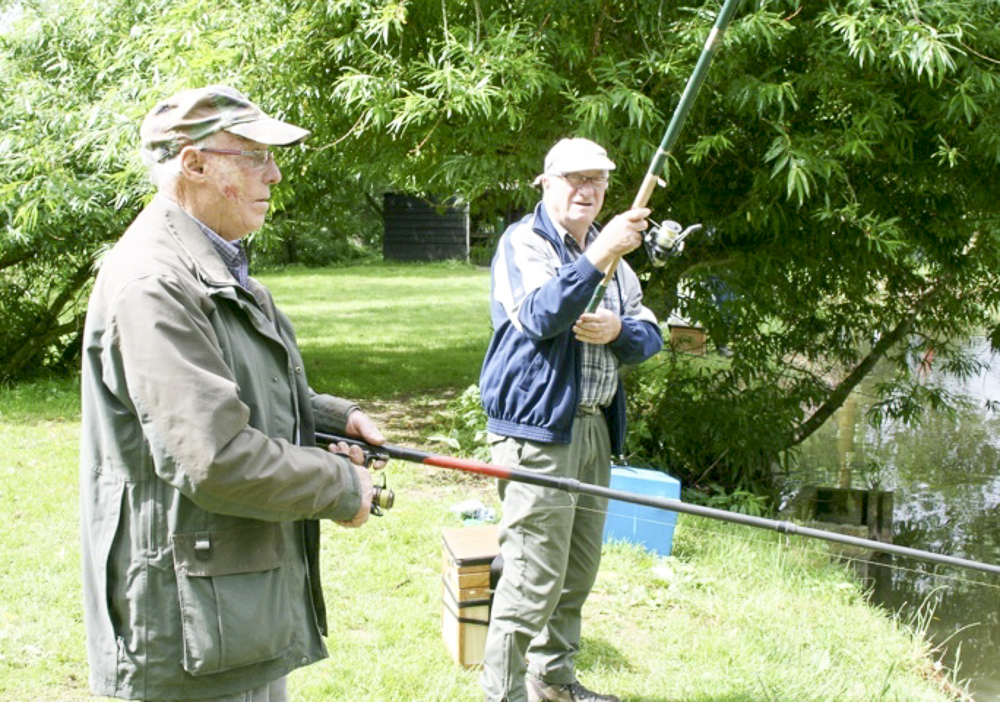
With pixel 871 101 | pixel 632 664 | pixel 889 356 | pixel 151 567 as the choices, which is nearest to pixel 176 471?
pixel 151 567

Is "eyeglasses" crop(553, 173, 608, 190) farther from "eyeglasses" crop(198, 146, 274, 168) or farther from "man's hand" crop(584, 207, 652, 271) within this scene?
"eyeglasses" crop(198, 146, 274, 168)

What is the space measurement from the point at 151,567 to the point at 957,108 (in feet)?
15.1

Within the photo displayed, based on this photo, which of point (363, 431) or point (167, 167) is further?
point (363, 431)

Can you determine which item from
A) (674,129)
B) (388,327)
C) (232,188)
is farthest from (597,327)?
(388,327)

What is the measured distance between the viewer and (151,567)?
76.8 inches

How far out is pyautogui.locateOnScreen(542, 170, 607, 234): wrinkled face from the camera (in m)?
3.29

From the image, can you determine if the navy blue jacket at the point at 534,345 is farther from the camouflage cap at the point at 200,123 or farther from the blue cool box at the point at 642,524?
the blue cool box at the point at 642,524

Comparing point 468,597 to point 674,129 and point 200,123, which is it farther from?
point 200,123

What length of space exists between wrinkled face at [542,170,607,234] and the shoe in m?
1.54

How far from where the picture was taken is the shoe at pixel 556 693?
11.5 ft

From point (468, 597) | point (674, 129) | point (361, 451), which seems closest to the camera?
point (361, 451)

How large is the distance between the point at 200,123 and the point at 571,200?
1503 millimetres

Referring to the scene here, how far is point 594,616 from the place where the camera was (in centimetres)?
435

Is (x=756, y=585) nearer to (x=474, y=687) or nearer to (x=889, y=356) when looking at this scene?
(x=474, y=687)
